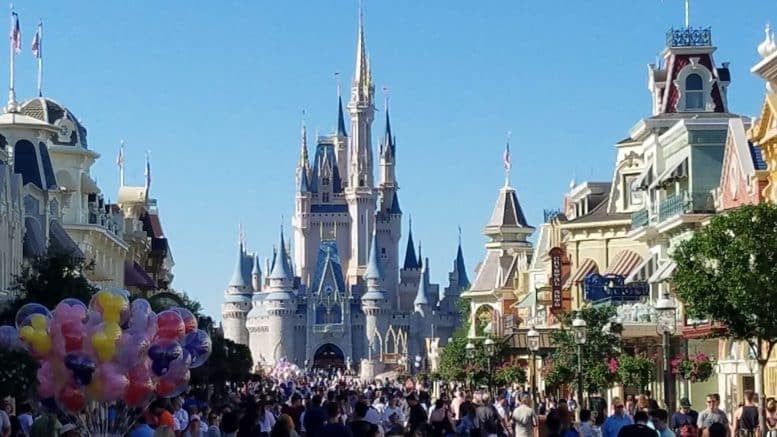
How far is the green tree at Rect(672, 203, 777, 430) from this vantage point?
2967cm

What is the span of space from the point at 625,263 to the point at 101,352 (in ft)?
128

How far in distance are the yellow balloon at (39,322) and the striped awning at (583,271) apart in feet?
136

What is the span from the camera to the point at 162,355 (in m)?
22.6

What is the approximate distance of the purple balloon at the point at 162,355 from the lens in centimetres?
2247

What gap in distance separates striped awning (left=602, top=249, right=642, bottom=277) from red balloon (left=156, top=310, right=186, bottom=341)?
35.5 meters

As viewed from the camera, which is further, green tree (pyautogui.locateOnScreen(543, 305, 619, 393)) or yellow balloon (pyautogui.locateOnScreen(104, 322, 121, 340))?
green tree (pyautogui.locateOnScreen(543, 305, 619, 393))

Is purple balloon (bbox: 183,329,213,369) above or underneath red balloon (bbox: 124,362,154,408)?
above

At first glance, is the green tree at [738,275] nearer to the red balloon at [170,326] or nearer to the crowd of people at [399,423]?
the crowd of people at [399,423]

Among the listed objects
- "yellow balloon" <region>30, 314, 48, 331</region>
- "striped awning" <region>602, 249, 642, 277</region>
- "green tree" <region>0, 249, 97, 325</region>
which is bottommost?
"yellow balloon" <region>30, 314, 48, 331</region>

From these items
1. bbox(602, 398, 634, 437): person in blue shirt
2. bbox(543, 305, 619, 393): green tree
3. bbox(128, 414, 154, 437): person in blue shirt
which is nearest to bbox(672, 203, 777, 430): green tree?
bbox(602, 398, 634, 437): person in blue shirt

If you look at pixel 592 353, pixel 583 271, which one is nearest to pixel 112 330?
pixel 592 353

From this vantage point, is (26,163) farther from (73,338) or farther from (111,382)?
(111,382)

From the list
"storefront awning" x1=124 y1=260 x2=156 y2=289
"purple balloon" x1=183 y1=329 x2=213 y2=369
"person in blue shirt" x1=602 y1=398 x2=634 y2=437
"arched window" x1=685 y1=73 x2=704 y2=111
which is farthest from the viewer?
"storefront awning" x1=124 y1=260 x2=156 y2=289

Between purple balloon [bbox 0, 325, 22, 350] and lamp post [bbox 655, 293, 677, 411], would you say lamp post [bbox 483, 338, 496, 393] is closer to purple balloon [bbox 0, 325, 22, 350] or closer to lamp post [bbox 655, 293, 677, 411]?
lamp post [bbox 655, 293, 677, 411]
